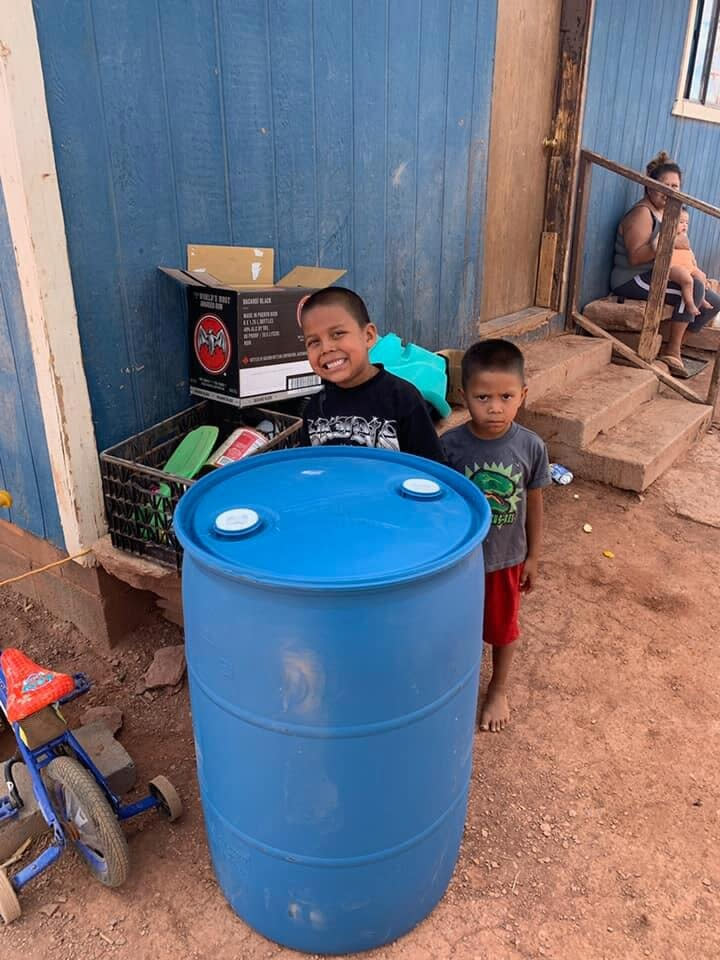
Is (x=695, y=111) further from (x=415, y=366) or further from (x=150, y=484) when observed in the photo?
(x=150, y=484)

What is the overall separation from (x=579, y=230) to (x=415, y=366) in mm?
3046

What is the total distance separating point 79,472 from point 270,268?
111 cm

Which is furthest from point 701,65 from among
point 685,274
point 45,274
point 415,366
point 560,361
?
point 45,274

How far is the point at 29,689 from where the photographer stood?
6.27 feet

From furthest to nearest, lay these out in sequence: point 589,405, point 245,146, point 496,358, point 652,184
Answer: point 652,184, point 589,405, point 245,146, point 496,358

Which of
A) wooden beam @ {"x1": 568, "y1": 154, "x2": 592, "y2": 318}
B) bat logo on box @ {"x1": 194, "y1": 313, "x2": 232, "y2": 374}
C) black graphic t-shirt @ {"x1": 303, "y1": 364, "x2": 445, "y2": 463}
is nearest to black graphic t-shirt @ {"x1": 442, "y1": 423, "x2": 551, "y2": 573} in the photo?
black graphic t-shirt @ {"x1": 303, "y1": 364, "x2": 445, "y2": 463}

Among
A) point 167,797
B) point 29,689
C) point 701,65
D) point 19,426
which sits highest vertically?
point 701,65

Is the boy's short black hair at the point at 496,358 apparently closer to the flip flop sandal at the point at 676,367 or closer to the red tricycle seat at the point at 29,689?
the red tricycle seat at the point at 29,689

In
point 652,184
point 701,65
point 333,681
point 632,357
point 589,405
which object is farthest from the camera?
point 701,65

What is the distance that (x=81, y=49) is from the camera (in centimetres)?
221

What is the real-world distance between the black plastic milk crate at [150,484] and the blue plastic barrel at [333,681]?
0.75 m

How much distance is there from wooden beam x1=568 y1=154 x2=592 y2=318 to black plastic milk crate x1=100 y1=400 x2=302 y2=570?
3.72m

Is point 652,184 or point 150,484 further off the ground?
point 652,184

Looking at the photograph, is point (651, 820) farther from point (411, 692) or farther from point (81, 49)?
point (81, 49)
